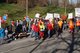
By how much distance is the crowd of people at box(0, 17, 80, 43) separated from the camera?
36.3 m

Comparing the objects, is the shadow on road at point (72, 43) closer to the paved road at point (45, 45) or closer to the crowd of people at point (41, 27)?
the paved road at point (45, 45)

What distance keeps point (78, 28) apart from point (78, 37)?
4731 mm

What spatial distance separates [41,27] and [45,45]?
421 cm

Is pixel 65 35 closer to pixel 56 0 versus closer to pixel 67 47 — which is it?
pixel 67 47

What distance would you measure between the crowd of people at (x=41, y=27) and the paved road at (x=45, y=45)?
869 millimetres

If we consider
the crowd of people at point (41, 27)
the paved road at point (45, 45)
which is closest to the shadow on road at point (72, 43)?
the paved road at point (45, 45)

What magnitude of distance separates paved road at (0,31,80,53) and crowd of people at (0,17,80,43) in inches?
34.2

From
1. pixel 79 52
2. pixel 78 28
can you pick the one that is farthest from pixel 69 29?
pixel 79 52

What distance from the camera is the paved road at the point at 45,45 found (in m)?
30.0

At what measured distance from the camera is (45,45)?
3247cm

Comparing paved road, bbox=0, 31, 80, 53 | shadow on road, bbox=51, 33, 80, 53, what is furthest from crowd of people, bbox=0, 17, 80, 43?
shadow on road, bbox=51, 33, 80, 53

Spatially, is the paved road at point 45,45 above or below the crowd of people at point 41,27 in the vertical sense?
A: below

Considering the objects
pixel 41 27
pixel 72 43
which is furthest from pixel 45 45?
pixel 41 27

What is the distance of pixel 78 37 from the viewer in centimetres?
3769
